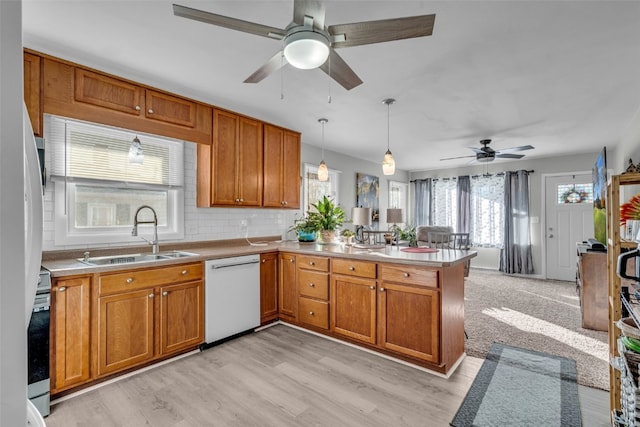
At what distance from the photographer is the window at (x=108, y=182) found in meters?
2.60

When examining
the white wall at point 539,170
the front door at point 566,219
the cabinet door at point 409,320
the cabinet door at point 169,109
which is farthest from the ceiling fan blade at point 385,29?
the front door at point 566,219

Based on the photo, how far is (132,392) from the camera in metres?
2.20

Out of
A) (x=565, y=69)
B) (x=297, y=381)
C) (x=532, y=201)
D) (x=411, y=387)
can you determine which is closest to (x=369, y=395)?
(x=411, y=387)

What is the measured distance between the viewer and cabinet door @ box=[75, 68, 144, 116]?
2.46 m

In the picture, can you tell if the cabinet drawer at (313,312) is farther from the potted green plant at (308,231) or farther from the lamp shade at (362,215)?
the lamp shade at (362,215)

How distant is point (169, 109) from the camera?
2994 millimetres

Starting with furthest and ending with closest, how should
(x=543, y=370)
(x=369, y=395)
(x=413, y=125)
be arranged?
A: (x=413, y=125), (x=543, y=370), (x=369, y=395)

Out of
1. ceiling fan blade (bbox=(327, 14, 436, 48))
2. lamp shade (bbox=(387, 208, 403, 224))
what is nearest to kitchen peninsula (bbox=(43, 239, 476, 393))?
ceiling fan blade (bbox=(327, 14, 436, 48))

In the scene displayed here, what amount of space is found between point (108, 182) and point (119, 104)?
28.4 inches

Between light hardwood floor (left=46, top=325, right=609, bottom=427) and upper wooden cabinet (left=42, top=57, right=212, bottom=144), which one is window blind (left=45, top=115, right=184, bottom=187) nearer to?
upper wooden cabinet (left=42, top=57, right=212, bottom=144)

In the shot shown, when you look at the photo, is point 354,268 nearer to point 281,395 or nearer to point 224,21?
point 281,395

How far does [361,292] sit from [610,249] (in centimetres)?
174

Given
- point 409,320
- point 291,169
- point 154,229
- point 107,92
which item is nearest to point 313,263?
point 409,320

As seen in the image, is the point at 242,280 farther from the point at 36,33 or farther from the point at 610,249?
the point at 610,249
